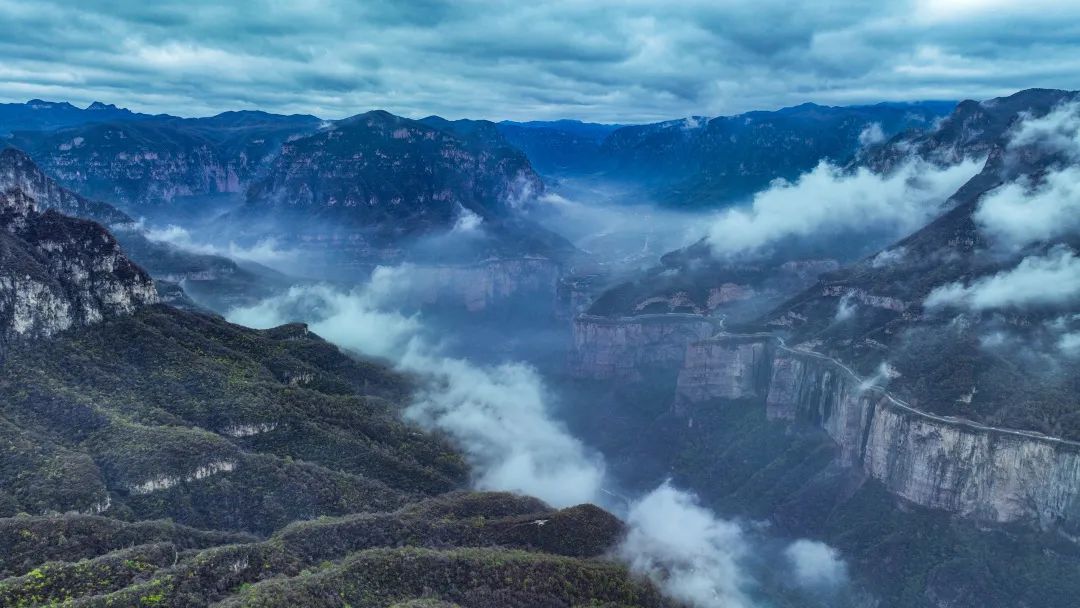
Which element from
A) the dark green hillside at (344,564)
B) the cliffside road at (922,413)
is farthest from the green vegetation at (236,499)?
the cliffside road at (922,413)

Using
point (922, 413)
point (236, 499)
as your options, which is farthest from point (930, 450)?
point (236, 499)

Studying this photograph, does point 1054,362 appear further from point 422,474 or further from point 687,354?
point 422,474

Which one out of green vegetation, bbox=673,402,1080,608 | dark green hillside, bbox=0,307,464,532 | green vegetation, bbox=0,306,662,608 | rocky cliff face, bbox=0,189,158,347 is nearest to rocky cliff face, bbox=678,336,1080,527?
green vegetation, bbox=673,402,1080,608

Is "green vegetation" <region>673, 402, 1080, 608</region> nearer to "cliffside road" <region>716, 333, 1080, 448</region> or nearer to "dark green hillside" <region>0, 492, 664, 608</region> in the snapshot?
"cliffside road" <region>716, 333, 1080, 448</region>

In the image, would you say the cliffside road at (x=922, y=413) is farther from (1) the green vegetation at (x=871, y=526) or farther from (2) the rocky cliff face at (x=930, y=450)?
(1) the green vegetation at (x=871, y=526)

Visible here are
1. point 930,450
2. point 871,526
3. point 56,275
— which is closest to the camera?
point 56,275

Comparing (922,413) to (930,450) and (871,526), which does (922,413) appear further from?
(871,526)

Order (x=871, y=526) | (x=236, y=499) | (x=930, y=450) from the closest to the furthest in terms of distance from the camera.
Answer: (x=236, y=499) < (x=930, y=450) < (x=871, y=526)
